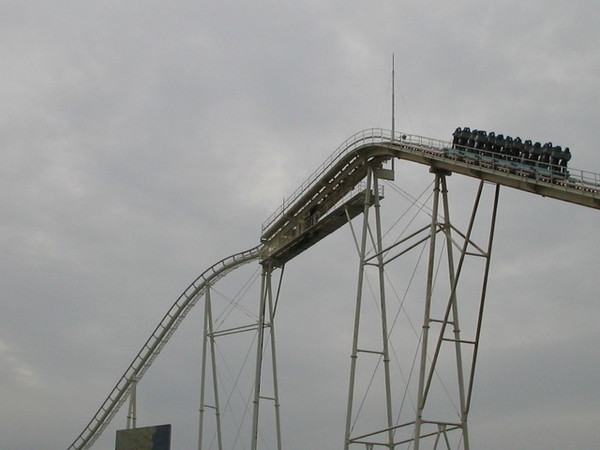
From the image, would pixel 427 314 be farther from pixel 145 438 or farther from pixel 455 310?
pixel 145 438

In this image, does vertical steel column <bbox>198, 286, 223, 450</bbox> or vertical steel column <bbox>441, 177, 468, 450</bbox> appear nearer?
vertical steel column <bbox>441, 177, 468, 450</bbox>

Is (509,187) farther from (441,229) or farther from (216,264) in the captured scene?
(216,264)

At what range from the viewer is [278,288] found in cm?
5234

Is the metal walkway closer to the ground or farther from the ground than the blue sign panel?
farther from the ground

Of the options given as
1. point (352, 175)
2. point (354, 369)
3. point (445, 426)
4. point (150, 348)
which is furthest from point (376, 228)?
point (150, 348)

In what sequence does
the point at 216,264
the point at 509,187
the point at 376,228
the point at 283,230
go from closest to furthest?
the point at 509,187 < the point at 376,228 < the point at 283,230 < the point at 216,264

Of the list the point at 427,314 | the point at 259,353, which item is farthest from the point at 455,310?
the point at 259,353

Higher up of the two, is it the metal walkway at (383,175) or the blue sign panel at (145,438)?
the metal walkway at (383,175)

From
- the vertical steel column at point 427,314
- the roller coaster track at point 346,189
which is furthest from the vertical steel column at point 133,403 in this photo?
the vertical steel column at point 427,314

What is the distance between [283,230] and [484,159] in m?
16.6

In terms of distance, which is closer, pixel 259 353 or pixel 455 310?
pixel 455 310

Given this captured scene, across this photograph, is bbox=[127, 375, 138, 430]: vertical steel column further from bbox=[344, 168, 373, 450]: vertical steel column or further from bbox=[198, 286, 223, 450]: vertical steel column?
bbox=[344, 168, 373, 450]: vertical steel column

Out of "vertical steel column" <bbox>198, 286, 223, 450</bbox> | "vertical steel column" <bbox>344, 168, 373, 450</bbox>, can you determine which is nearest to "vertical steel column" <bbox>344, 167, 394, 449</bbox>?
"vertical steel column" <bbox>344, 168, 373, 450</bbox>

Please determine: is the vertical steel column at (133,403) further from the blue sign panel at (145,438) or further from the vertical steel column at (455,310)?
the vertical steel column at (455,310)
